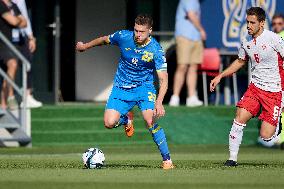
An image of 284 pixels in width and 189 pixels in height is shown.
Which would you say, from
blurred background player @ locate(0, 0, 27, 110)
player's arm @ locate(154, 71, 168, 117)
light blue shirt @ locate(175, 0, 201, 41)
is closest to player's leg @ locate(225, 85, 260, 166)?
player's arm @ locate(154, 71, 168, 117)

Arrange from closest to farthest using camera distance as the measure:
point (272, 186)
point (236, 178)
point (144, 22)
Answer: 1. point (272, 186)
2. point (236, 178)
3. point (144, 22)

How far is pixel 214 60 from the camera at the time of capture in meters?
24.2

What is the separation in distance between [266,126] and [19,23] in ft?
21.9

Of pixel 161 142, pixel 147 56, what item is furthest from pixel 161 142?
pixel 147 56

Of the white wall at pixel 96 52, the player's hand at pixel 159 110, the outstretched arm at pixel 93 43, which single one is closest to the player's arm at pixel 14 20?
the white wall at pixel 96 52

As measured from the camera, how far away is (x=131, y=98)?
16016mm

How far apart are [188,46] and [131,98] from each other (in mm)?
7346

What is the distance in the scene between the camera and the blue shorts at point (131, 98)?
15859mm

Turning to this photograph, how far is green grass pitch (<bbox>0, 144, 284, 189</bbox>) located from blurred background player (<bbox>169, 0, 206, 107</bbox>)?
2.87 meters

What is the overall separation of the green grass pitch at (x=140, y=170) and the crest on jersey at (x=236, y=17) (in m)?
4.70

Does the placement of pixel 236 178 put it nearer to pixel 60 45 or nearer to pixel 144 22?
pixel 144 22

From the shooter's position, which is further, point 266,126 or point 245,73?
point 245,73

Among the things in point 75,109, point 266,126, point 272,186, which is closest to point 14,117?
point 75,109

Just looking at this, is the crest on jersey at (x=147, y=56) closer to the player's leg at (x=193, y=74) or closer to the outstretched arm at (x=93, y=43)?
the outstretched arm at (x=93, y=43)
